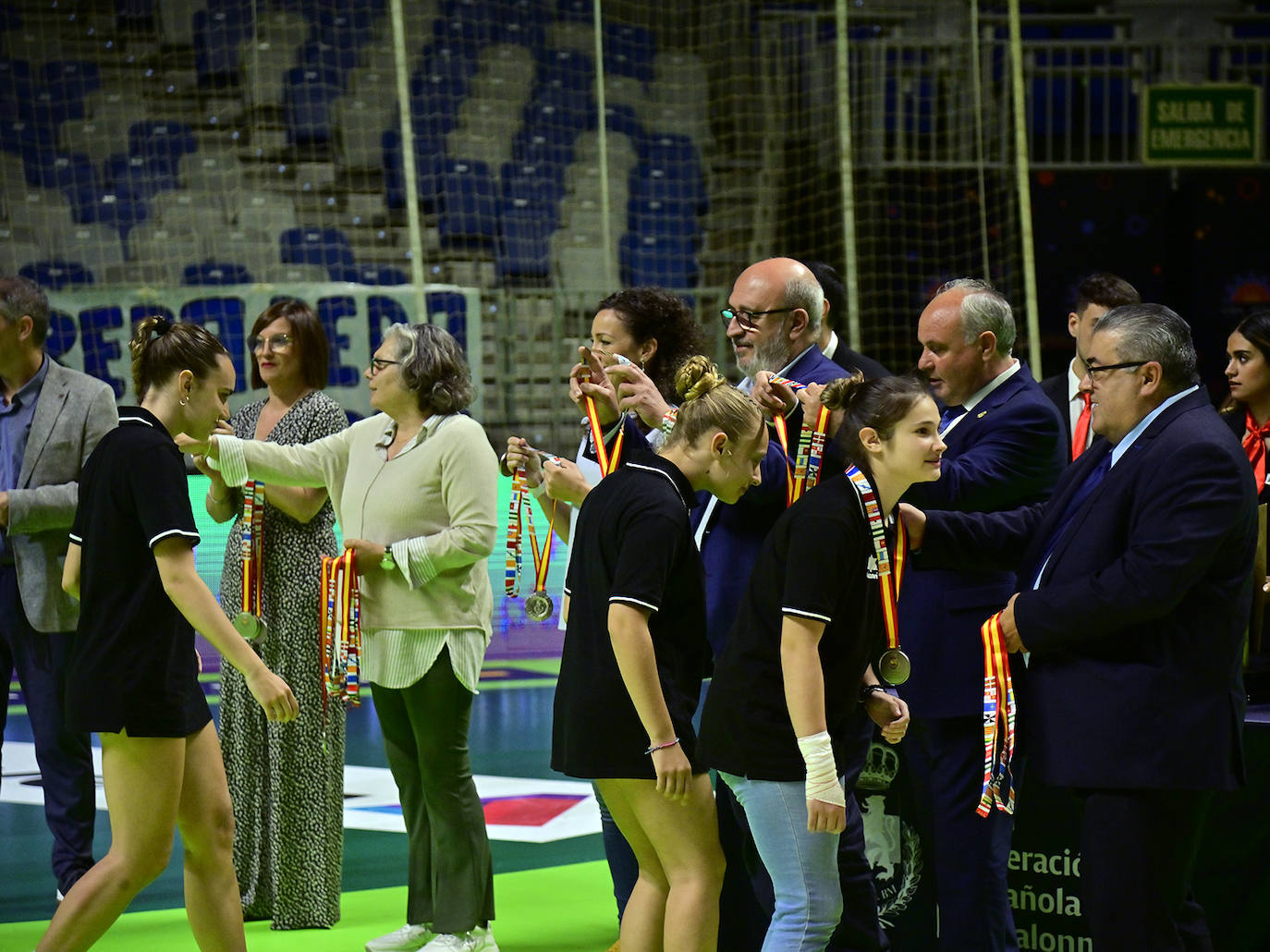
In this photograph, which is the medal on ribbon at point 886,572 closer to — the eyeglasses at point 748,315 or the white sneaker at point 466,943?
the eyeglasses at point 748,315

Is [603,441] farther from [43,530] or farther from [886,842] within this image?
[43,530]

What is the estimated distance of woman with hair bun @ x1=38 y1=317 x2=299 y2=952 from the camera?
2.98m

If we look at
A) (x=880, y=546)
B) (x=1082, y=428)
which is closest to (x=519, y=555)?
(x=880, y=546)

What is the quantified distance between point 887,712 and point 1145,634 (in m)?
0.49

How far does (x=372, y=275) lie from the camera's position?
10.8 m

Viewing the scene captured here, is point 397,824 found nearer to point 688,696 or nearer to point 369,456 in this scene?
point 369,456

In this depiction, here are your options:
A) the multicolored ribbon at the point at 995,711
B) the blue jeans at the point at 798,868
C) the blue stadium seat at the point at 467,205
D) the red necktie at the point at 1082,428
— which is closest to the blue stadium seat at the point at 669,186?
the blue stadium seat at the point at 467,205

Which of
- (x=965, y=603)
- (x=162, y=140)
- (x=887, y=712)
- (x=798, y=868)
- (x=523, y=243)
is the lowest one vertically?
(x=798, y=868)

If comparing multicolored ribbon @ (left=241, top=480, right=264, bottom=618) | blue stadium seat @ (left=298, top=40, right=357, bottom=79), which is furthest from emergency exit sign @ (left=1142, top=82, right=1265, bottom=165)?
multicolored ribbon @ (left=241, top=480, right=264, bottom=618)

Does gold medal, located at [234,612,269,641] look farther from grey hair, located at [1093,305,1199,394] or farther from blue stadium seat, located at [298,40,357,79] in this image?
blue stadium seat, located at [298,40,357,79]

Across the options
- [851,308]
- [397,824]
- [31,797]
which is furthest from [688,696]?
[851,308]

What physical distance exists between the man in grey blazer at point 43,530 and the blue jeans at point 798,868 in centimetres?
235

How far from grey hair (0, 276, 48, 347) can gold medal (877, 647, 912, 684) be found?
8.99 feet

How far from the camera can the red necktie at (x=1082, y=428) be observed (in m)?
4.33
